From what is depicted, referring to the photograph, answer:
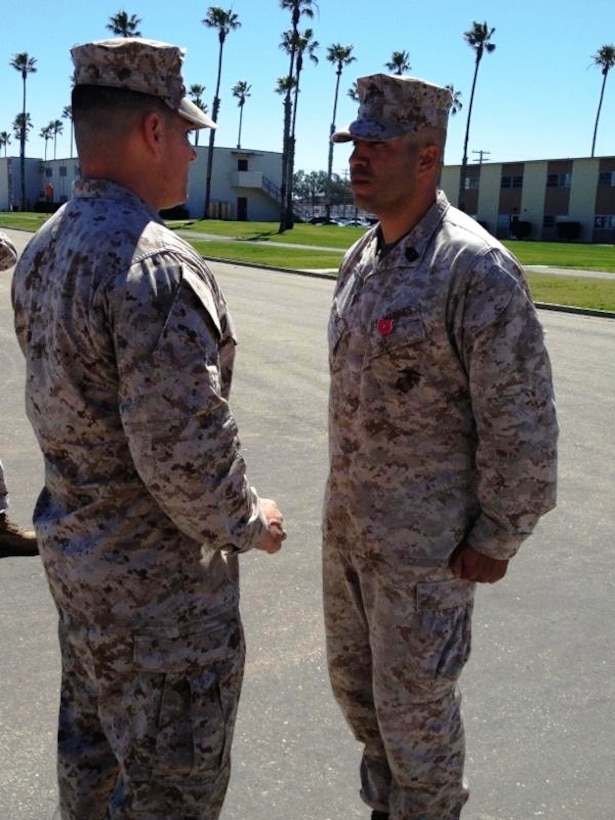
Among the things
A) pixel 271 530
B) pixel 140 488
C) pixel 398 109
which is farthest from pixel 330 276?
pixel 140 488

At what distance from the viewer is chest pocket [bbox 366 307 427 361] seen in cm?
234

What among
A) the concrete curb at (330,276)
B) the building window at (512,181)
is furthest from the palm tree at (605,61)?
the concrete curb at (330,276)

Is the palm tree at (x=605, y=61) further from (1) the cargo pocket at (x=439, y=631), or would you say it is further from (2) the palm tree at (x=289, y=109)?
(1) the cargo pocket at (x=439, y=631)

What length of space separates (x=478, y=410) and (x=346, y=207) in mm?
102741

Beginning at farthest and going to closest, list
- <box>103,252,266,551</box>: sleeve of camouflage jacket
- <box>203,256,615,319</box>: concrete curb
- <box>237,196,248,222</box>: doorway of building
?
<box>237,196,248,222</box>: doorway of building
<box>203,256,615,319</box>: concrete curb
<box>103,252,266,551</box>: sleeve of camouflage jacket

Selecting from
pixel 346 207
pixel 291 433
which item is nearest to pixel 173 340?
pixel 291 433

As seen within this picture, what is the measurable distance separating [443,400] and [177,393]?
833 mm

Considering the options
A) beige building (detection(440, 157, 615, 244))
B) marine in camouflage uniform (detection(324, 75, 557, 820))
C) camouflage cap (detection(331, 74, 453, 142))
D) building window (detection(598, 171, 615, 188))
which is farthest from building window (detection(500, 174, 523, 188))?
marine in camouflage uniform (detection(324, 75, 557, 820))

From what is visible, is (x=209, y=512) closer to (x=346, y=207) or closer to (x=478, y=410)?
(x=478, y=410)

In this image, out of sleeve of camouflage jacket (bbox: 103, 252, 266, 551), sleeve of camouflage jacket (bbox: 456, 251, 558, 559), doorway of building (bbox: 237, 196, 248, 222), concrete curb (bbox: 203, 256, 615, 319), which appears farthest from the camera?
doorway of building (bbox: 237, 196, 248, 222)

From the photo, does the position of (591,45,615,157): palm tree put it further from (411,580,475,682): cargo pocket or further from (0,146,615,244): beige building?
(411,580,475,682): cargo pocket

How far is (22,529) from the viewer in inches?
188

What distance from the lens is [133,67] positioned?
1.93 m

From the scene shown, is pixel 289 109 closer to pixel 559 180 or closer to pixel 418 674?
pixel 559 180
